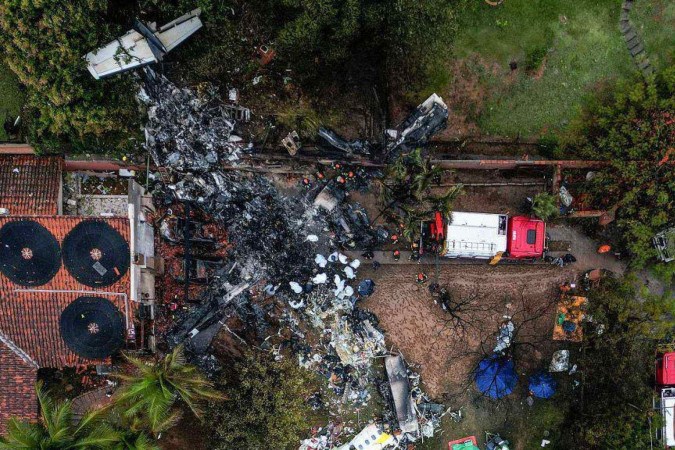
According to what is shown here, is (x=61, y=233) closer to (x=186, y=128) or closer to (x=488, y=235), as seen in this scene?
(x=186, y=128)

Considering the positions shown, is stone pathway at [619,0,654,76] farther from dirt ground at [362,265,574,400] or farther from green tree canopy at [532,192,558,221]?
dirt ground at [362,265,574,400]

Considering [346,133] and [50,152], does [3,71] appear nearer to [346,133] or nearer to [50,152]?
[50,152]

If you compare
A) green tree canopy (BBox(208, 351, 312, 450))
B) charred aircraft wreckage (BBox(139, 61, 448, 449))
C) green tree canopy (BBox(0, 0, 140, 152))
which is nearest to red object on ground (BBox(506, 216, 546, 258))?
charred aircraft wreckage (BBox(139, 61, 448, 449))

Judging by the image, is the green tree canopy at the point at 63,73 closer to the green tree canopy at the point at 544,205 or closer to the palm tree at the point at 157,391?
the palm tree at the point at 157,391

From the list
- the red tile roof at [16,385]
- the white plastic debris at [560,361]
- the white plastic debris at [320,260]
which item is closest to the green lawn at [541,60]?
the white plastic debris at [320,260]

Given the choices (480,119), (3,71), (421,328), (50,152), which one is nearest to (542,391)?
(421,328)

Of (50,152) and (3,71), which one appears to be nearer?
(50,152)

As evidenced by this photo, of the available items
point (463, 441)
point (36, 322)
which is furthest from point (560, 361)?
point (36, 322)
